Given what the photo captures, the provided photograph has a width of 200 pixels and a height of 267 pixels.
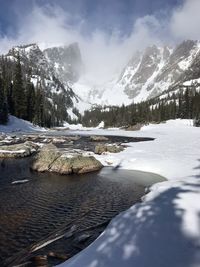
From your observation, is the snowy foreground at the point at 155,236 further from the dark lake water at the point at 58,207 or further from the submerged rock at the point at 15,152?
the submerged rock at the point at 15,152

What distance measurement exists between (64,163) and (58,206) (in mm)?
11518

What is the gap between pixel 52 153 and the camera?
33.4 meters

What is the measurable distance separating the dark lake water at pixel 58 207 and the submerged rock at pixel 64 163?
1257mm

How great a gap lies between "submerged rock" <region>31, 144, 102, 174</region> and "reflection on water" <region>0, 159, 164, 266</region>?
4.84ft

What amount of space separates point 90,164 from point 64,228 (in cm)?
1628

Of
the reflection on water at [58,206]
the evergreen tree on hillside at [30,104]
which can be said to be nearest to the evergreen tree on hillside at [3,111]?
the evergreen tree on hillside at [30,104]

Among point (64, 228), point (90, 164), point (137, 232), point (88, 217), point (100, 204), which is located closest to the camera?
point (137, 232)

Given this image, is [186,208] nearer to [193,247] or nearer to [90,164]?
[193,247]

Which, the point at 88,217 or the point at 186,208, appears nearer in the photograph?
the point at 186,208

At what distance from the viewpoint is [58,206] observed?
20531 mm

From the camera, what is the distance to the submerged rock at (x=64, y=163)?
31594 millimetres

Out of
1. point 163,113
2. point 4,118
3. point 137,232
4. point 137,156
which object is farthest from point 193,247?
point 163,113

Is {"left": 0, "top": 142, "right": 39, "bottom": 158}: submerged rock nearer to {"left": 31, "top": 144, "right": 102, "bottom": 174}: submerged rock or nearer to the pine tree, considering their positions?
{"left": 31, "top": 144, "right": 102, "bottom": 174}: submerged rock

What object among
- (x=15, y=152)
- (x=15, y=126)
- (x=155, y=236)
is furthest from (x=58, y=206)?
(x=15, y=126)
